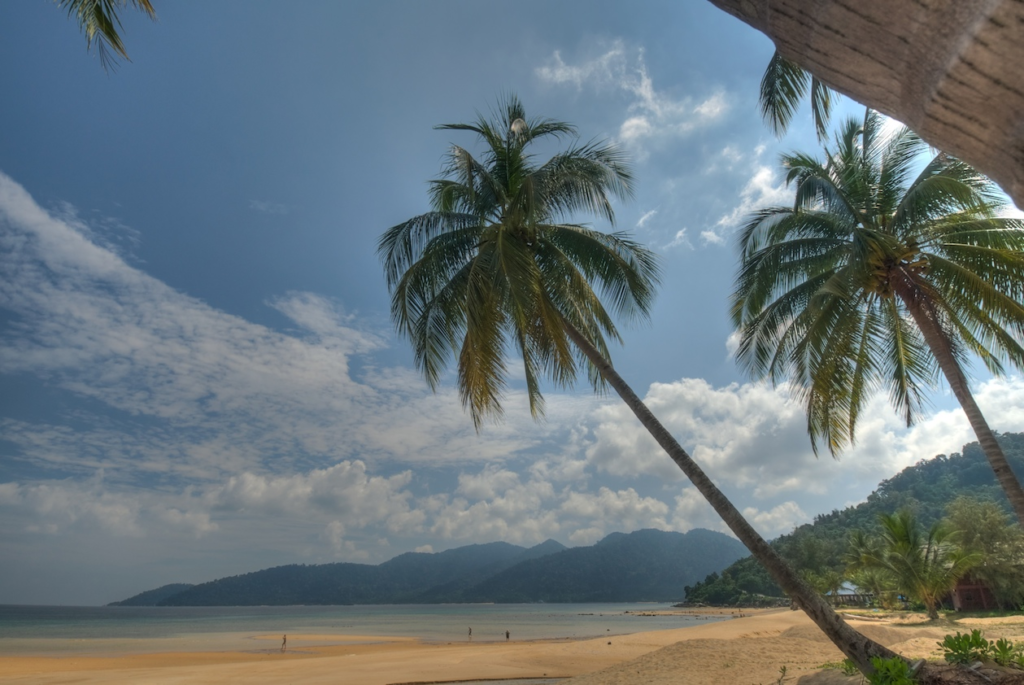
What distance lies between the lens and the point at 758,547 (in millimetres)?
6898

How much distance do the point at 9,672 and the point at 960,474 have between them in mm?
94734

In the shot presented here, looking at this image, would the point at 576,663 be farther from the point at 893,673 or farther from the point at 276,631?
the point at 276,631

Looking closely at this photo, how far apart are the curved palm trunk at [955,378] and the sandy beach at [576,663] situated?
139 inches

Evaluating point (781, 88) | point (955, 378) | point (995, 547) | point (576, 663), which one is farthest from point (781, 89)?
point (995, 547)

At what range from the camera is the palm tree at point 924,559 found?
20156 mm

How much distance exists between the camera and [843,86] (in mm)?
1369

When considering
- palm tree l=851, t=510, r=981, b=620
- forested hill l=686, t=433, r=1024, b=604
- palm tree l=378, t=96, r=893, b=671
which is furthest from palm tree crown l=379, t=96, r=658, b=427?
forested hill l=686, t=433, r=1024, b=604

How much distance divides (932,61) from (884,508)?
83.8 meters

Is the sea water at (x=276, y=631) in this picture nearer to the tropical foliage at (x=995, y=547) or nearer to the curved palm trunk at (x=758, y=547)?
the tropical foliage at (x=995, y=547)

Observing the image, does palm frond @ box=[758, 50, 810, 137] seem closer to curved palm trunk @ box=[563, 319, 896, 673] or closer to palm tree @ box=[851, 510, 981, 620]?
curved palm trunk @ box=[563, 319, 896, 673]

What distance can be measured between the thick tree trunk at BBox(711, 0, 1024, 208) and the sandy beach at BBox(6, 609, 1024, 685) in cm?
966

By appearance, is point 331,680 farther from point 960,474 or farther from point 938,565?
point 960,474

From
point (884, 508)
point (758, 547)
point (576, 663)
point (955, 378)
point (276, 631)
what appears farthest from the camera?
point (884, 508)

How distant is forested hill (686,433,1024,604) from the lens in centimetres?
5938
